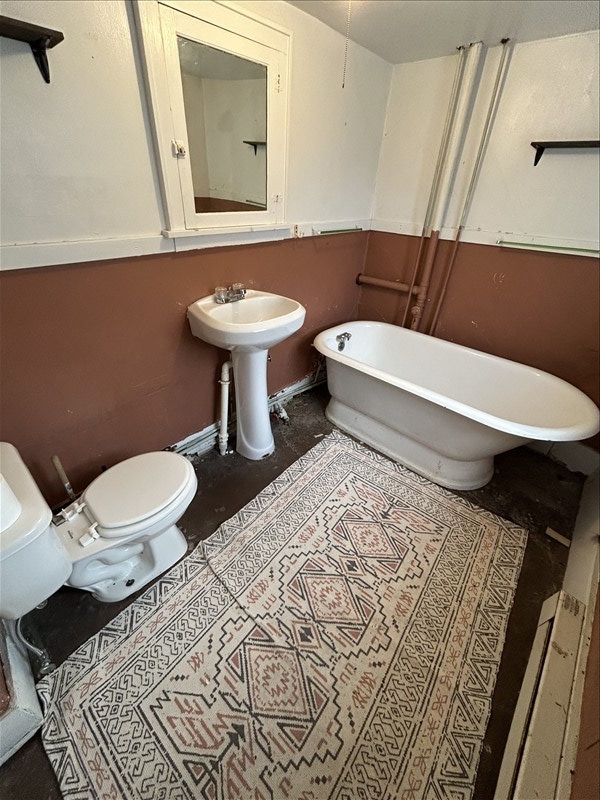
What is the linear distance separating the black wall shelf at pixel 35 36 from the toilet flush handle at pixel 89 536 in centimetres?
137

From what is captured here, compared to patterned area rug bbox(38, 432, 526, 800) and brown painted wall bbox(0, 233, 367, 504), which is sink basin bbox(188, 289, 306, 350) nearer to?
brown painted wall bbox(0, 233, 367, 504)

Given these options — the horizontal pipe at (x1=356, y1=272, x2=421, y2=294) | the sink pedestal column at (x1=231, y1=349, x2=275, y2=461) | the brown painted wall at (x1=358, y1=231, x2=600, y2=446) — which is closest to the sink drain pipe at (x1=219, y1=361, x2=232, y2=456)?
the sink pedestal column at (x1=231, y1=349, x2=275, y2=461)

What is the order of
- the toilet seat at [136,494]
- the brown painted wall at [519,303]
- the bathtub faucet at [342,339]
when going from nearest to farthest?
the toilet seat at [136,494] < the brown painted wall at [519,303] < the bathtub faucet at [342,339]

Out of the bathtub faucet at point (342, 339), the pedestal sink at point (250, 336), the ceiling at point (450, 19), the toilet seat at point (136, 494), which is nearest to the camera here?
the toilet seat at point (136, 494)

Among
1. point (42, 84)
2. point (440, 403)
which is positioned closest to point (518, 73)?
point (440, 403)

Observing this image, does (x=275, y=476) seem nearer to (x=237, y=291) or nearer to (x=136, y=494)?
(x=136, y=494)

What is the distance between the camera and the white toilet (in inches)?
33.6

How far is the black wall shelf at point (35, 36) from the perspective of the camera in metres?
0.86

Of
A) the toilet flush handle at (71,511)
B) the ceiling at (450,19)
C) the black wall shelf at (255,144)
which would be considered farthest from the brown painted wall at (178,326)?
the ceiling at (450,19)

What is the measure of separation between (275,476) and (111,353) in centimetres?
101

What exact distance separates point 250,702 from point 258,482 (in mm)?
923

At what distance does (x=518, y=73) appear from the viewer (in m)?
1.68

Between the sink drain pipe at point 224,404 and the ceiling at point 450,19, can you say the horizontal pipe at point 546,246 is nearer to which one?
the ceiling at point 450,19

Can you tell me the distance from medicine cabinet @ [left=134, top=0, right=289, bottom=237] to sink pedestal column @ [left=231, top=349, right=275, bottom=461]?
62 cm
